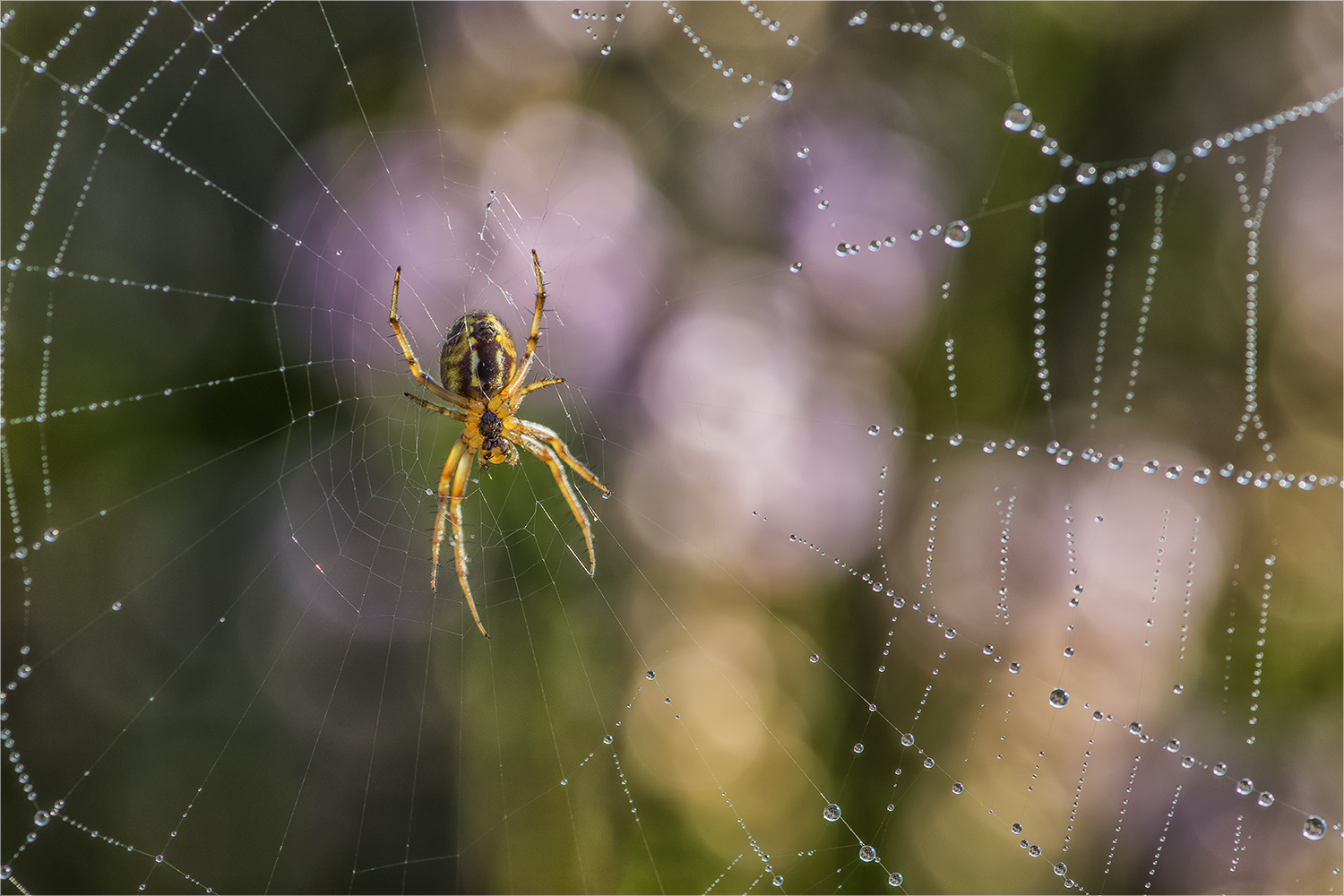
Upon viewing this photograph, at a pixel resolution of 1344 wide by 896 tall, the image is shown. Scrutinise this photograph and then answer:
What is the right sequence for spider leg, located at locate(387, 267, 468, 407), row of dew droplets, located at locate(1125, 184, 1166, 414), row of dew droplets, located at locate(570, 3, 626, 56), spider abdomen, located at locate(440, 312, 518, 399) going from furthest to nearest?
row of dew droplets, located at locate(570, 3, 626, 56)
row of dew droplets, located at locate(1125, 184, 1166, 414)
spider abdomen, located at locate(440, 312, 518, 399)
spider leg, located at locate(387, 267, 468, 407)

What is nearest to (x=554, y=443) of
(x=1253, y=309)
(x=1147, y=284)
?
(x=1147, y=284)

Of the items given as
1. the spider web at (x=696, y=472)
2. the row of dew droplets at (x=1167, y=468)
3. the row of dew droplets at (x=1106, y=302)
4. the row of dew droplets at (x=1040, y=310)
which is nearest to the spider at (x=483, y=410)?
the spider web at (x=696, y=472)

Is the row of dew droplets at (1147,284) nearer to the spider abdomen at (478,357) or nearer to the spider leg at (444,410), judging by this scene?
the spider abdomen at (478,357)

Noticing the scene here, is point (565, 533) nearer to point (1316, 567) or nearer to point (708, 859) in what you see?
point (708, 859)

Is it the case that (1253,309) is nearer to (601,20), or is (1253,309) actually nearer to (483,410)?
(601,20)

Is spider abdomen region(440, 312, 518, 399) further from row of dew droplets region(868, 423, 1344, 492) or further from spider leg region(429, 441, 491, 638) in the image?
row of dew droplets region(868, 423, 1344, 492)

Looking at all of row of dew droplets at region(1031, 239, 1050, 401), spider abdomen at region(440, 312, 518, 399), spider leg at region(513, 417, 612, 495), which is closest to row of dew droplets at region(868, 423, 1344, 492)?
row of dew droplets at region(1031, 239, 1050, 401)
